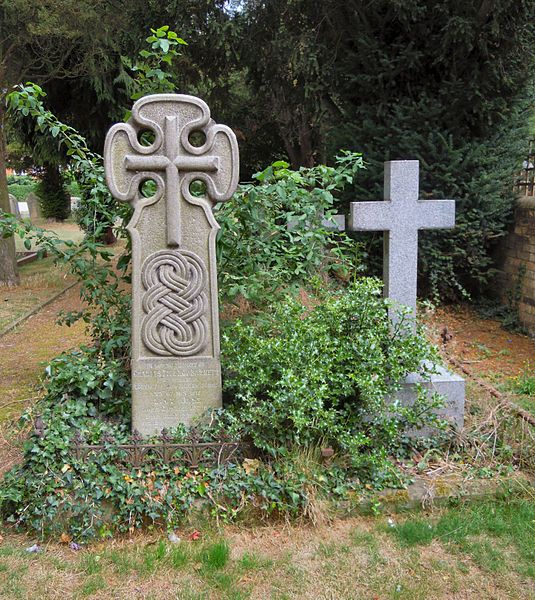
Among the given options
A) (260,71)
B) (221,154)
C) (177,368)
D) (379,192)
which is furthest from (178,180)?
(260,71)

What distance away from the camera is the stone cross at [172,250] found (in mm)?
3832

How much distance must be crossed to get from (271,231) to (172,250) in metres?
1.10

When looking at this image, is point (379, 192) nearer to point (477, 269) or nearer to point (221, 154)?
point (477, 269)

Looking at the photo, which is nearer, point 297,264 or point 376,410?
point 376,410

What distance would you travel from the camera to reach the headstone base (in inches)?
164

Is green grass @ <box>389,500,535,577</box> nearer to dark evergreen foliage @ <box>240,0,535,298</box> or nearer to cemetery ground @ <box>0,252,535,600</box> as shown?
cemetery ground @ <box>0,252,535,600</box>

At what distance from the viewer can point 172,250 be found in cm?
387

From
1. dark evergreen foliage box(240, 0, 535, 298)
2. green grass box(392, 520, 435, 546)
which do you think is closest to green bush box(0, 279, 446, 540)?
green grass box(392, 520, 435, 546)

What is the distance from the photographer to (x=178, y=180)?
12.6ft

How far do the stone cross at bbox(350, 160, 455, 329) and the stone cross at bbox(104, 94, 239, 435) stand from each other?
1.14 meters

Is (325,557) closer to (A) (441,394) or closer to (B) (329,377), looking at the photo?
(B) (329,377)

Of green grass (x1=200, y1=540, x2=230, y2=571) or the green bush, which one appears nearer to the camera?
green grass (x1=200, y1=540, x2=230, y2=571)

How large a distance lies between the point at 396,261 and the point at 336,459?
160 cm

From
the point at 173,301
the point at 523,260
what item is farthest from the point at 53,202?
the point at 173,301
